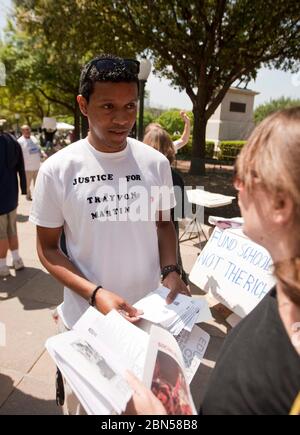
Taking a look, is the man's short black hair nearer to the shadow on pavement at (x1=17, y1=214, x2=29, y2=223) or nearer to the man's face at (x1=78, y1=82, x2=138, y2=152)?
the man's face at (x1=78, y1=82, x2=138, y2=152)

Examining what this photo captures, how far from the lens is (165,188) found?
187cm

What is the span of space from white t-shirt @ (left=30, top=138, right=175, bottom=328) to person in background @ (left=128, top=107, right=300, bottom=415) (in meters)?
0.77

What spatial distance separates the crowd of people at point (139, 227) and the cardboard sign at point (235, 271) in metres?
1.67

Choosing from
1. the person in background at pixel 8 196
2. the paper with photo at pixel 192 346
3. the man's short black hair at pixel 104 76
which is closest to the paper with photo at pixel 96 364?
the paper with photo at pixel 192 346

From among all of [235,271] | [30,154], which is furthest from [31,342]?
[30,154]

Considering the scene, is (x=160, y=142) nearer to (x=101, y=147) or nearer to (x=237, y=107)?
(x=101, y=147)

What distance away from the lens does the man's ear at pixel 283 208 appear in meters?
0.84

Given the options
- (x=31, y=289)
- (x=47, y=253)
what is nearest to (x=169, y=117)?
(x=31, y=289)

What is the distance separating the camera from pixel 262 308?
99cm

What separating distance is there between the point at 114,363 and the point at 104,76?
45.9 inches

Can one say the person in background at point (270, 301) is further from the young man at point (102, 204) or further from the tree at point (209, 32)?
the tree at point (209, 32)
